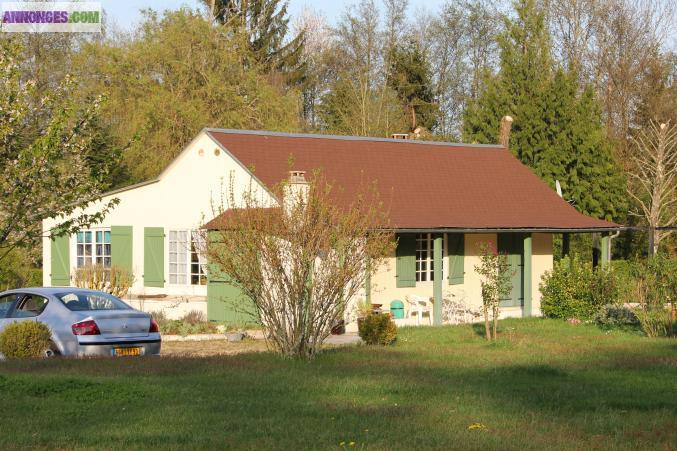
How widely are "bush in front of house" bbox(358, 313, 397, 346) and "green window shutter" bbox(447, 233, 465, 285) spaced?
8.34 meters

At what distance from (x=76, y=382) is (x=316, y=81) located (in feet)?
144

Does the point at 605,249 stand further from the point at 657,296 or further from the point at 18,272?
the point at 18,272

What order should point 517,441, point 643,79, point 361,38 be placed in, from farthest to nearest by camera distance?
point 361,38, point 643,79, point 517,441

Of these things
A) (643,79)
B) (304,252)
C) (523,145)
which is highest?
(643,79)

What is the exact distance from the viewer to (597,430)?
9375mm

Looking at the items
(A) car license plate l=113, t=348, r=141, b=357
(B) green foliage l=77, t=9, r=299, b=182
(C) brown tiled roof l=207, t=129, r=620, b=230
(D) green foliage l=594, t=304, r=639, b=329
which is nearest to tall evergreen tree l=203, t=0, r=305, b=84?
(B) green foliage l=77, t=9, r=299, b=182

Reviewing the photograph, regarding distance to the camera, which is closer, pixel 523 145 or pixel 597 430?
pixel 597 430

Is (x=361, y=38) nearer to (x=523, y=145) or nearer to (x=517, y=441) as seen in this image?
(x=523, y=145)

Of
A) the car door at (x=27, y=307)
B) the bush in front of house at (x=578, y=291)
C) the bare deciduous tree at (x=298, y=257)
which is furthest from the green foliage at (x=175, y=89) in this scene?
the bare deciduous tree at (x=298, y=257)

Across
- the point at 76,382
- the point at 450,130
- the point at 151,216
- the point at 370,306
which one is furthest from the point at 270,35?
the point at 76,382

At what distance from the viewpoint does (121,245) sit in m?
26.1

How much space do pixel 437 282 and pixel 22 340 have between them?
11197 mm

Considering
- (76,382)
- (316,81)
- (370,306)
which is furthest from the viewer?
(316,81)

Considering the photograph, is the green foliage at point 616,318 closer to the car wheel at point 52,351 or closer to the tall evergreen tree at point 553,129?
the car wheel at point 52,351
